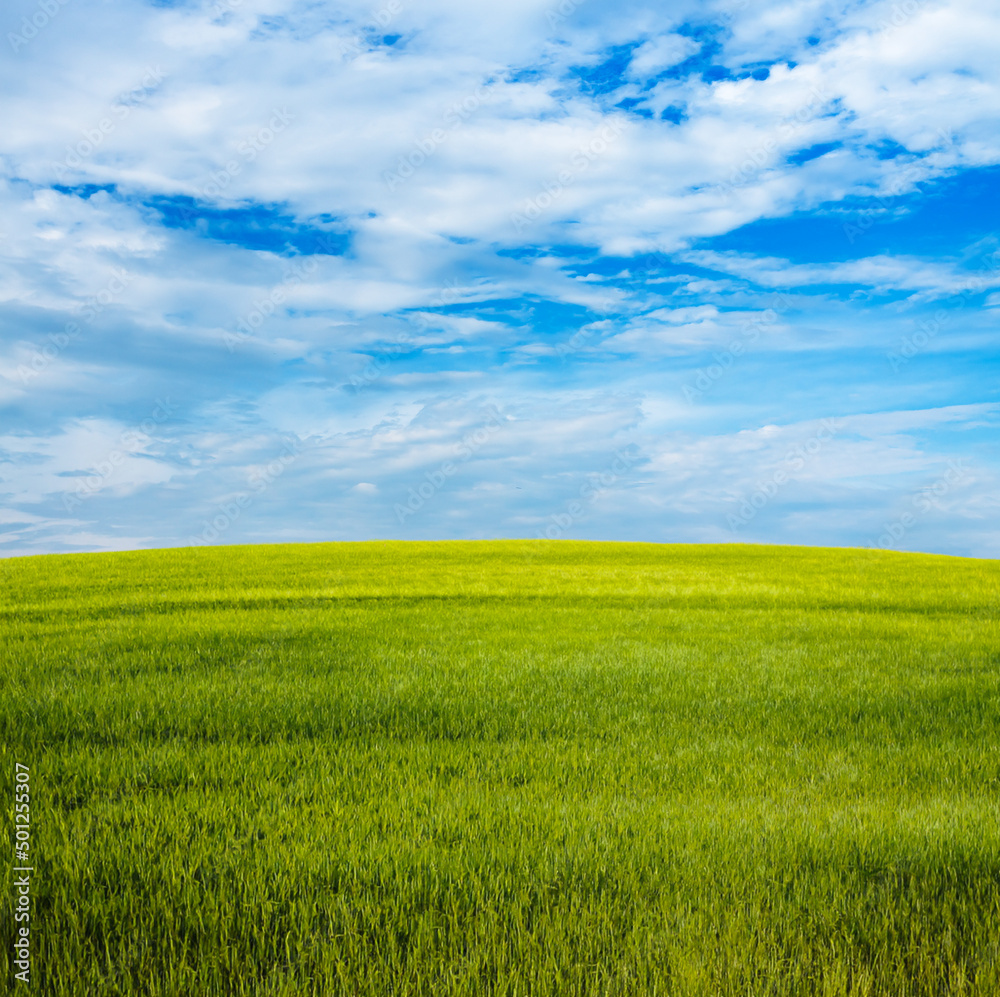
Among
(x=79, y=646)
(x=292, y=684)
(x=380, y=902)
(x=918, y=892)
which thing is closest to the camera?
(x=380, y=902)

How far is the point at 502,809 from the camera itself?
5672 mm

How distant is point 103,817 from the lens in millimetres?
5473

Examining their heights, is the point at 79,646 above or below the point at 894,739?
above

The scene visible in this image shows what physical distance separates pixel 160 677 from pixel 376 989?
25.8ft

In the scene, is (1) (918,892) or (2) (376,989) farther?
(1) (918,892)

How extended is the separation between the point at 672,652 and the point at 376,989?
978 centimetres

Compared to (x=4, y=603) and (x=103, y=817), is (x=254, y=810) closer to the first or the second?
(x=103, y=817)

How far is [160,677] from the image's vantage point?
10133mm

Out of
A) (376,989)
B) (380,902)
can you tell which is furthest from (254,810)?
(376,989)

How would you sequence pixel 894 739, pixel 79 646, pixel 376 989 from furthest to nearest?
1. pixel 79 646
2. pixel 894 739
3. pixel 376 989

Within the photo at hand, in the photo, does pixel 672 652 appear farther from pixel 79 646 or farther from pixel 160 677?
pixel 79 646

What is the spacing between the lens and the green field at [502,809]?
382 centimetres

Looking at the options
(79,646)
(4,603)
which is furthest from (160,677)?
(4,603)

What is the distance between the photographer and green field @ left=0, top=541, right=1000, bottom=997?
3822 millimetres
